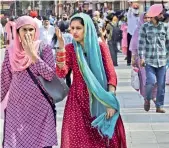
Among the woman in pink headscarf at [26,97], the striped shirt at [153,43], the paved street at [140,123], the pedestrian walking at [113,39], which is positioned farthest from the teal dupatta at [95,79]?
the pedestrian walking at [113,39]

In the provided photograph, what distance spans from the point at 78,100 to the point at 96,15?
41.3 feet

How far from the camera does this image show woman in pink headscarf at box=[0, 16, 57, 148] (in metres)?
5.64

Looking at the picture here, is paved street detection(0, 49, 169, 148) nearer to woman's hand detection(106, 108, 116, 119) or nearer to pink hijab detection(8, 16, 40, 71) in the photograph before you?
woman's hand detection(106, 108, 116, 119)

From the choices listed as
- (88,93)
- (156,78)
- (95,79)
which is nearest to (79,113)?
(88,93)

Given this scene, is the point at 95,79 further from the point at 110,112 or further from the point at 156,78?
the point at 156,78

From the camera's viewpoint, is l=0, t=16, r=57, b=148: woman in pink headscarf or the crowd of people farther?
l=0, t=16, r=57, b=148: woman in pink headscarf

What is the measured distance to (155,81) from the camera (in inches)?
371

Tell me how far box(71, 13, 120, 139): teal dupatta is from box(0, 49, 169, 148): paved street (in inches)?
75.3

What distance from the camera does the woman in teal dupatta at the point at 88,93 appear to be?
5.43 m

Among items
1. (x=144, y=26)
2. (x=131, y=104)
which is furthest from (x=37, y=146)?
(x=131, y=104)

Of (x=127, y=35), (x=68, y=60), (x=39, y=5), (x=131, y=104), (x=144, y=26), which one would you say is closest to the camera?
(x=68, y=60)

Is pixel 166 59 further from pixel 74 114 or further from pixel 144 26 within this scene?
pixel 74 114

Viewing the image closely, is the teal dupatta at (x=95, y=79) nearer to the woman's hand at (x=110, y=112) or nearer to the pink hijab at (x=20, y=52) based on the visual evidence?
the woman's hand at (x=110, y=112)

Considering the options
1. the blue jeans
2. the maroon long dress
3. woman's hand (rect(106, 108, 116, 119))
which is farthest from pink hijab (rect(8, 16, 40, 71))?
the blue jeans
